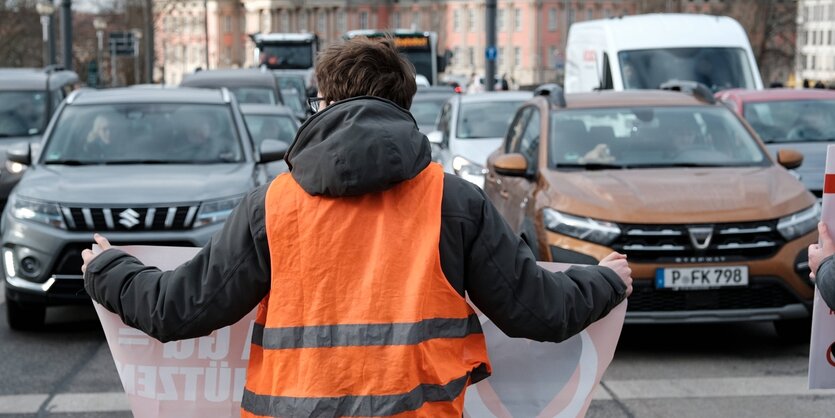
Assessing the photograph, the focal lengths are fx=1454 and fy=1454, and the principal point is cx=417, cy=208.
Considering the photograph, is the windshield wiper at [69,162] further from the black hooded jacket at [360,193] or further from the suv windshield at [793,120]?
the suv windshield at [793,120]

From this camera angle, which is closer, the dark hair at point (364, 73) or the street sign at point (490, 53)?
the dark hair at point (364, 73)

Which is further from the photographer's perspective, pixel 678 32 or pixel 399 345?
pixel 678 32

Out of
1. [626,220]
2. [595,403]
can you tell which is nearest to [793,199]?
[626,220]

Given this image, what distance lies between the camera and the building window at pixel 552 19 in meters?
151

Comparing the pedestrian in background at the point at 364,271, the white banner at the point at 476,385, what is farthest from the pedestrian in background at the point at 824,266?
the pedestrian in background at the point at 364,271

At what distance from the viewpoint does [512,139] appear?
11.2m

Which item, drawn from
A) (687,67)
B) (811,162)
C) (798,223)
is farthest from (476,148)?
(798,223)

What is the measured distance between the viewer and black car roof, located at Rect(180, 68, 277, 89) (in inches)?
919

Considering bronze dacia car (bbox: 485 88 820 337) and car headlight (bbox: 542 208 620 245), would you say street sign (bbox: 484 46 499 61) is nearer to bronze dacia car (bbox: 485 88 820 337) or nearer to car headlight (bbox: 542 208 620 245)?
bronze dacia car (bbox: 485 88 820 337)

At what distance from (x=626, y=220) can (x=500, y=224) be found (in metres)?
5.34

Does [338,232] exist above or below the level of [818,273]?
above

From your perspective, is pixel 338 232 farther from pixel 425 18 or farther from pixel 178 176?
pixel 425 18

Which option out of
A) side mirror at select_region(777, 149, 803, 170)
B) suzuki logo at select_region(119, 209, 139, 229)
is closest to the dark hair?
suzuki logo at select_region(119, 209, 139, 229)

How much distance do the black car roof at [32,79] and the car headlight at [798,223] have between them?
12090 millimetres
